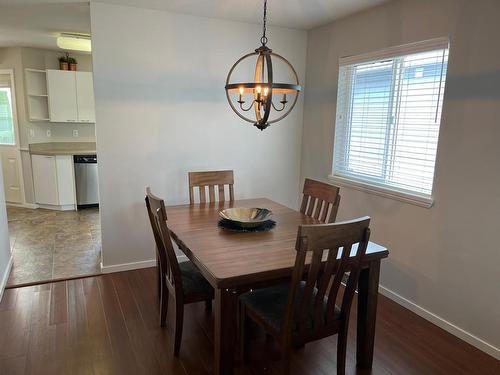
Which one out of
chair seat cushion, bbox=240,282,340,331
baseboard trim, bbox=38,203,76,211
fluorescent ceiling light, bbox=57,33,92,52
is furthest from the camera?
baseboard trim, bbox=38,203,76,211

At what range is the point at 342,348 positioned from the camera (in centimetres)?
192

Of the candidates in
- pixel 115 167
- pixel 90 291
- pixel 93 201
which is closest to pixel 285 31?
pixel 115 167

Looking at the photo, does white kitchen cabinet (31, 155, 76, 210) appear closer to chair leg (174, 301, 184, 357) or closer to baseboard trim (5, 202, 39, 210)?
baseboard trim (5, 202, 39, 210)

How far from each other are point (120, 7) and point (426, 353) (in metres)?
3.52

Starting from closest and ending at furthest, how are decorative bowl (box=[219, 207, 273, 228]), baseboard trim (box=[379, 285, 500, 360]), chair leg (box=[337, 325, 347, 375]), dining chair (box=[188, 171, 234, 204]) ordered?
chair leg (box=[337, 325, 347, 375]) < baseboard trim (box=[379, 285, 500, 360]) < decorative bowl (box=[219, 207, 273, 228]) < dining chair (box=[188, 171, 234, 204])

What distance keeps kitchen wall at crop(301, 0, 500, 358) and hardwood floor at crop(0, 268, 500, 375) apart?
216mm

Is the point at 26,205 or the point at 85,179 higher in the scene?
the point at 85,179

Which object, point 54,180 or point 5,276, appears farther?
point 54,180

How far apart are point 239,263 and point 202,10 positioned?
7.90ft

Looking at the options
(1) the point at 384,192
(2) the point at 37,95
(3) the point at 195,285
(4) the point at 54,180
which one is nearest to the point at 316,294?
(3) the point at 195,285

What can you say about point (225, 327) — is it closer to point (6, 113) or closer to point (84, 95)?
point (84, 95)

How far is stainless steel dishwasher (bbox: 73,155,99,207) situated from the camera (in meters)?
5.44

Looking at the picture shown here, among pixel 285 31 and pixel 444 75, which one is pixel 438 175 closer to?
pixel 444 75

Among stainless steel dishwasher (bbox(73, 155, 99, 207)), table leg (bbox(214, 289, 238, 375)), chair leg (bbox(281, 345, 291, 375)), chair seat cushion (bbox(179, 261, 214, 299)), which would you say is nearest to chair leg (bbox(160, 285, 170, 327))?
chair seat cushion (bbox(179, 261, 214, 299))
